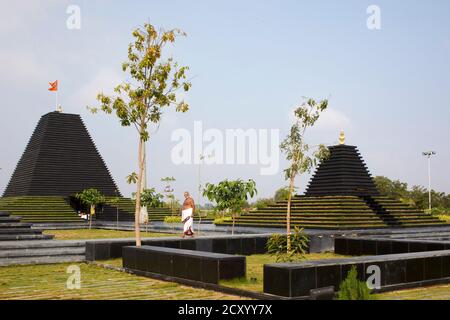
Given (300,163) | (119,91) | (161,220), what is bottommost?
(161,220)

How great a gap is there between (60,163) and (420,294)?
4846 cm

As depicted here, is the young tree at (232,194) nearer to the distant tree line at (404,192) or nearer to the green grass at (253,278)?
the green grass at (253,278)

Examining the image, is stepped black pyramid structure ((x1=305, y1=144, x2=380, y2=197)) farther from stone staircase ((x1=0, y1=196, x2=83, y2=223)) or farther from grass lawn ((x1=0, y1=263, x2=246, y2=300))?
grass lawn ((x1=0, y1=263, x2=246, y2=300))

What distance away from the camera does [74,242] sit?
62.1 ft

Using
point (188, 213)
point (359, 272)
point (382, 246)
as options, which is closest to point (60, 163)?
point (188, 213)

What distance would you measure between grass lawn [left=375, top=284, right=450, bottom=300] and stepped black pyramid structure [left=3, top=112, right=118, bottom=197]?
150 feet

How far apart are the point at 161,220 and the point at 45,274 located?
36.6m

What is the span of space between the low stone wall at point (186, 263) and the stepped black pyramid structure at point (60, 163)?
40.4m

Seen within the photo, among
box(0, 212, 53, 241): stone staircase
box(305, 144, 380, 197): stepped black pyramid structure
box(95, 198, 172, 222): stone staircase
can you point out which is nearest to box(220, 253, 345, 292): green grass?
box(0, 212, 53, 241): stone staircase

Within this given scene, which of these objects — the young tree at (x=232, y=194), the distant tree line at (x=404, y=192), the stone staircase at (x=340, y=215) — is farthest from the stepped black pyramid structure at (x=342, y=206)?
the distant tree line at (x=404, y=192)

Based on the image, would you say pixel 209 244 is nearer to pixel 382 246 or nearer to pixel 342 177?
pixel 382 246

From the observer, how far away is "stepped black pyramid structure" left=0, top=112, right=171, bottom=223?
168 feet
